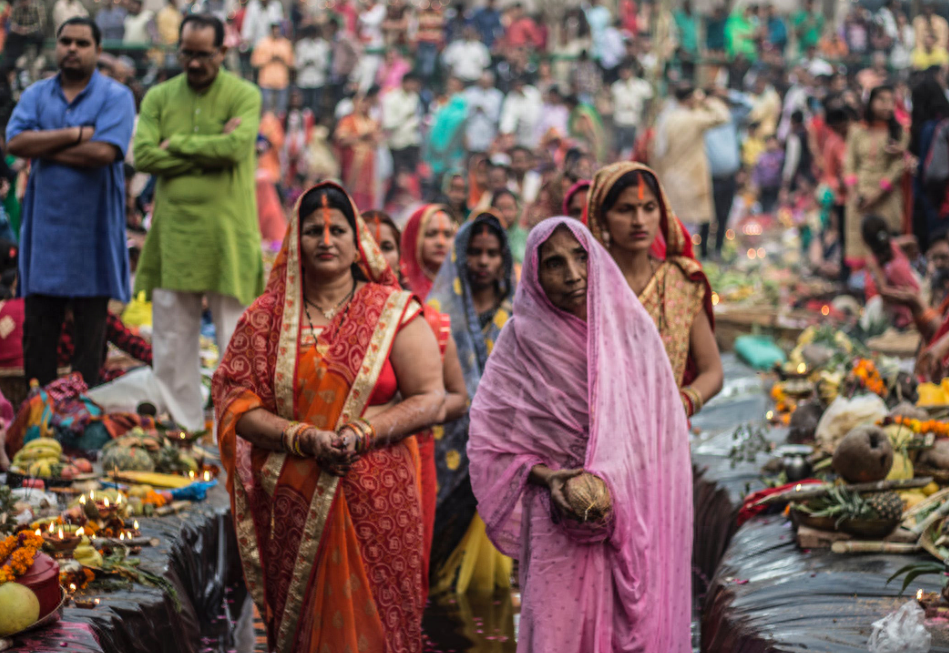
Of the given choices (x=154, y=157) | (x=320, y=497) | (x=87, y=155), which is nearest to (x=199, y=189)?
(x=154, y=157)

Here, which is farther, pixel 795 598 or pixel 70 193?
pixel 70 193

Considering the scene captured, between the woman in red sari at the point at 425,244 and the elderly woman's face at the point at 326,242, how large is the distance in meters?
2.51

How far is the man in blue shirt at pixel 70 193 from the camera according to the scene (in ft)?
23.6

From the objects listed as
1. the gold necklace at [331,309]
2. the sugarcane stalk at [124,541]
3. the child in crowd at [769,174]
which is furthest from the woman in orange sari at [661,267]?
the child in crowd at [769,174]

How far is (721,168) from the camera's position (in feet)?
56.0

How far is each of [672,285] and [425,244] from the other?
2315 millimetres

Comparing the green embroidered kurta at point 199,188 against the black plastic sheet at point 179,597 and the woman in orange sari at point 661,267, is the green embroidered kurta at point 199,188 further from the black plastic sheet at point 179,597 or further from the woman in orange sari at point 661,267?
the woman in orange sari at point 661,267

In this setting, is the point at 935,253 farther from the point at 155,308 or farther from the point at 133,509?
the point at 133,509

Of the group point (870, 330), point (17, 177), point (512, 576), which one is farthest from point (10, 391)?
point (870, 330)

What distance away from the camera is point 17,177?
12336mm

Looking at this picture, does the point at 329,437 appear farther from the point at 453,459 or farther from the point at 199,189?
the point at 199,189

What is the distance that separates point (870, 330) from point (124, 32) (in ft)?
44.2

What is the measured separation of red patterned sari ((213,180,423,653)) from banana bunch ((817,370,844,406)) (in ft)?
11.4

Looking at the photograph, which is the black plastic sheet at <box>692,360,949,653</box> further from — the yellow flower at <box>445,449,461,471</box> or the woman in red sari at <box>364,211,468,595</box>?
the yellow flower at <box>445,449,461,471</box>
